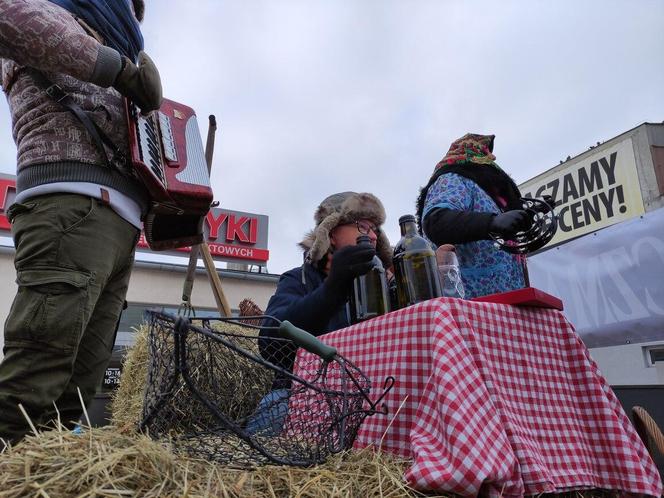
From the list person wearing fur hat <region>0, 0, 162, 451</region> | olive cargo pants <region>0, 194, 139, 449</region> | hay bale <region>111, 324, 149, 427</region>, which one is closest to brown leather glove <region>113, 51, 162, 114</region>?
person wearing fur hat <region>0, 0, 162, 451</region>

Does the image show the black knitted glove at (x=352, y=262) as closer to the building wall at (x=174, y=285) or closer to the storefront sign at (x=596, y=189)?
the storefront sign at (x=596, y=189)

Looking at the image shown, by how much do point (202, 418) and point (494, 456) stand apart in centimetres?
61

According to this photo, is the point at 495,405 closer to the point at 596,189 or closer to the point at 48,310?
the point at 48,310

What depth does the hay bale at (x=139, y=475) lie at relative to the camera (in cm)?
66

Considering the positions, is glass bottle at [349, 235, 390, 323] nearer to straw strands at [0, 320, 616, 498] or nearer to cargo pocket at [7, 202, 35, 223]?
straw strands at [0, 320, 616, 498]

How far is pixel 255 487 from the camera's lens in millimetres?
825

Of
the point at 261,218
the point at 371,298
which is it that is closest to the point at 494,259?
the point at 371,298

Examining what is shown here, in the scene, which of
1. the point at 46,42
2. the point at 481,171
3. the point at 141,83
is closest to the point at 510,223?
the point at 481,171

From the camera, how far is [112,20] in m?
1.74

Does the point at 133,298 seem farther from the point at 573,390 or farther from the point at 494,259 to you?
the point at 573,390

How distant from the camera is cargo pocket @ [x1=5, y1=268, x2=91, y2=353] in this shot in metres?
1.23

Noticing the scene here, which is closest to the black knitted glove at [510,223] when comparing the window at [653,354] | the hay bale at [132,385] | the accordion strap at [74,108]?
the accordion strap at [74,108]

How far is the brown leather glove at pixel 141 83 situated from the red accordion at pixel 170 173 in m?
0.09

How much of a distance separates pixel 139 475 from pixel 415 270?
3.35 ft
